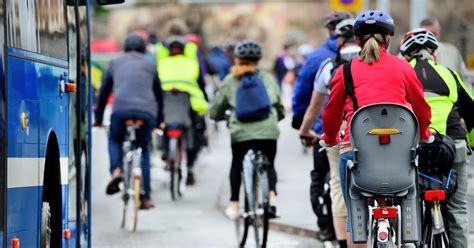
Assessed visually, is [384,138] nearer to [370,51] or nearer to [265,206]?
[370,51]

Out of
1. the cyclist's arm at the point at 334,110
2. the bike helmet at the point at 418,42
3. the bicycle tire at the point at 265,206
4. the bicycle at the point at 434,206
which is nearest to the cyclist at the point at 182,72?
the bicycle tire at the point at 265,206

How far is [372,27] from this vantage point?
856 centimetres

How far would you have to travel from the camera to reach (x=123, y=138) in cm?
1497

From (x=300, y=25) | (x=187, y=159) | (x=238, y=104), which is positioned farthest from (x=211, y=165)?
(x=300, y=25)

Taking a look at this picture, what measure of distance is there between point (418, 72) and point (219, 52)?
20.2 metres

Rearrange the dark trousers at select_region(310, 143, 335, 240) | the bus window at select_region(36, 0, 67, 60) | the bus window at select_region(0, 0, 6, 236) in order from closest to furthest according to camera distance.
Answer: the bus window at select_region(0, 0, 6, 236) < the bus window at select_region(36, 0, 67, 60) < the dark trousers at select_region(310, 143, 335, 240)

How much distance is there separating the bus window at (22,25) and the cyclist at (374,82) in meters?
1.78

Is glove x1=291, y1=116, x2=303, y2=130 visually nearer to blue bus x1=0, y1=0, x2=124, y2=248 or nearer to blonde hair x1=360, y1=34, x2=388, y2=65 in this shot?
blue bus x1=0, y1=0, x2=124, y2=248

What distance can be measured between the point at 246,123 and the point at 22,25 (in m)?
4.95

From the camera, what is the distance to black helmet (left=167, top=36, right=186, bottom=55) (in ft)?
59.2

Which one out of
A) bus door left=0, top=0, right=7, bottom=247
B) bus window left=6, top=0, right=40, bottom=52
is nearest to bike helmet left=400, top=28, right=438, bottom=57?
bus window left=6, top=0, right=40, bottom=52

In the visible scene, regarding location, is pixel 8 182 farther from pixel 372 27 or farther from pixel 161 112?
pixel 161 112

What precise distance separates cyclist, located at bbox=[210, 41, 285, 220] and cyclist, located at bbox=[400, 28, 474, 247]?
288 centimetres

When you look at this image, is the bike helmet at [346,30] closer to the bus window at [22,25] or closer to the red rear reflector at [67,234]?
the red rear reflector at [67,234]
